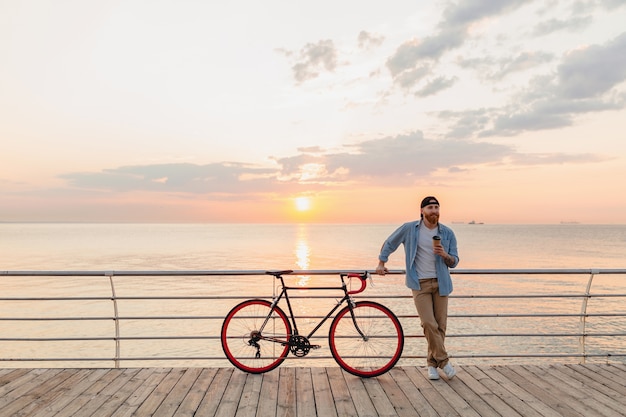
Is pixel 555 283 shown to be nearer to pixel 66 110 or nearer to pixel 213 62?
pixel 213 62

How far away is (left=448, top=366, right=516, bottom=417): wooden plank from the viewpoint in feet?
12.8

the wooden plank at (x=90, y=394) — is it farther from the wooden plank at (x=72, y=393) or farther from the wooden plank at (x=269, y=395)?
the wooden plank at (x=269, y=395)

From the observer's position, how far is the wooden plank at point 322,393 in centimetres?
389

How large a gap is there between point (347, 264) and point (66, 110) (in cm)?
2992

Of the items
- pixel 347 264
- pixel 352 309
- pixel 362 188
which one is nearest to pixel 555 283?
pixel 347 264

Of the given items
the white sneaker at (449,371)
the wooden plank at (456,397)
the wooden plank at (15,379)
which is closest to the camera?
the wooden plank at (456,397)

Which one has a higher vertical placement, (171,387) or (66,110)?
(66,110)

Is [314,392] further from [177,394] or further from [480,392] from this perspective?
[480,392]

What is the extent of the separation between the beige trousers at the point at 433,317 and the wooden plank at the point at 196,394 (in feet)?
7.65

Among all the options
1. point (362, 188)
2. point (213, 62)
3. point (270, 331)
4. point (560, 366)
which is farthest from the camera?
point (362, 188)

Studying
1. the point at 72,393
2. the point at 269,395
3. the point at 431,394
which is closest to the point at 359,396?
the point at 431,394

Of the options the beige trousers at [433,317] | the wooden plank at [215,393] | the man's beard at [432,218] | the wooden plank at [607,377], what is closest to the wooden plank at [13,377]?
the wooden plank at [215,393]

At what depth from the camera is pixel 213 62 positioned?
17.3 m

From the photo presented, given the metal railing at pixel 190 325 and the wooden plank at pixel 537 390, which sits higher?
the wooden plank at pixel 537 390
